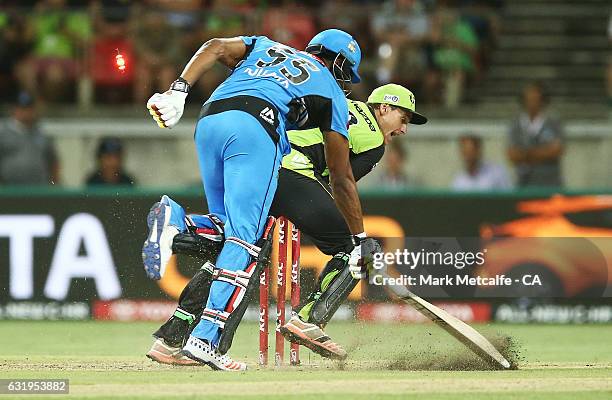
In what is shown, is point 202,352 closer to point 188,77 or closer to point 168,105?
point 168,105

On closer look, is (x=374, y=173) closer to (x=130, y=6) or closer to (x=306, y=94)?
(x=130, y=6)

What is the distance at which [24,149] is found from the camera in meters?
16.2

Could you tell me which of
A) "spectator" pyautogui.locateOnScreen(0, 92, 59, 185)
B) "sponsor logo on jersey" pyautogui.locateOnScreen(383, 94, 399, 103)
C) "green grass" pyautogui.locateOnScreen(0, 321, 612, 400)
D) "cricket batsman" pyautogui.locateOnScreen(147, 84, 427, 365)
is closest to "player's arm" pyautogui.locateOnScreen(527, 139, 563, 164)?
"green grass" pyautogui.locateOnScreen(0, 321, 612, 400)

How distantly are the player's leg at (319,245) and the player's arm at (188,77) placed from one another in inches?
40.4

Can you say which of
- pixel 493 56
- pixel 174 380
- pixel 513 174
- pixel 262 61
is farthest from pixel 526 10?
pixel 174 380

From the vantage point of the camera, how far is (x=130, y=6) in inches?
707

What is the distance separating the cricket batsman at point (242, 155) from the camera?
8.77 meters

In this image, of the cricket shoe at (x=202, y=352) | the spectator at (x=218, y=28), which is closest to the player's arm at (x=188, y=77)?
the cricket shoe at (x=202, y=352)

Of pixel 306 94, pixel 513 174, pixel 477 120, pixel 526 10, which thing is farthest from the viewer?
pixel 526 10

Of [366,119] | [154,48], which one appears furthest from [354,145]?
[154,48]

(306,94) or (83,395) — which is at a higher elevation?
(306,94)

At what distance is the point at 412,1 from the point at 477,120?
182 centimetres

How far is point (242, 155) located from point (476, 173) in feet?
24.8

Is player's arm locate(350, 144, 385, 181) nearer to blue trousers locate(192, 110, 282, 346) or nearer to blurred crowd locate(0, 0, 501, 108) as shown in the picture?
blue trousers locate(192, 110, 282, 346)
